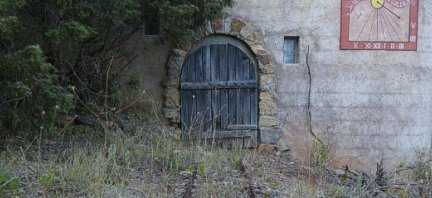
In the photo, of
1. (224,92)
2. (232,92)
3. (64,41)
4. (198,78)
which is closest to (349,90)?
(232,92)

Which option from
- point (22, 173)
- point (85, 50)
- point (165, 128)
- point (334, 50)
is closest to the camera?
point (22, 173)

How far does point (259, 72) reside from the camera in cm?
924

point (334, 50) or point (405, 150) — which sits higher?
point (334, 50)

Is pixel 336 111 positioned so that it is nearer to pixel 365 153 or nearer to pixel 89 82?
pixel 365 153

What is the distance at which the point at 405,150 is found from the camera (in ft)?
31.1

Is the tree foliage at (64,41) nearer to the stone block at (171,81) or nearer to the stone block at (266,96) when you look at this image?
the stone block at (171,81)

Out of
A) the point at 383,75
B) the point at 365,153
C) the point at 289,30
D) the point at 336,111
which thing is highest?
the point at 289,30

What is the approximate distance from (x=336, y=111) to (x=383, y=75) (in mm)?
1082

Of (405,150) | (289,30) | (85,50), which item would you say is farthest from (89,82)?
(405,150)

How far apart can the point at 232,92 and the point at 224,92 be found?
0.47 feet

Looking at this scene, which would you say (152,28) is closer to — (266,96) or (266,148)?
(266,96)

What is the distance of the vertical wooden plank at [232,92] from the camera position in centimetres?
920

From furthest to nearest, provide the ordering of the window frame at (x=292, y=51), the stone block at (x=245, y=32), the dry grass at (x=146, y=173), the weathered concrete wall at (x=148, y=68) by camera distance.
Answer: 1. the window frame at (x=292, y=51)
2. the stone block at (x=245, y=32)
3. the weathered concrete wall at (x=148, y=68)
4. the dry grass at (x=146, y=173)

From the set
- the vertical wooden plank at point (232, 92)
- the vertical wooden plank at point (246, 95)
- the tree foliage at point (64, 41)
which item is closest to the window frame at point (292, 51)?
the vertical wooden plank at point (246, 95)
